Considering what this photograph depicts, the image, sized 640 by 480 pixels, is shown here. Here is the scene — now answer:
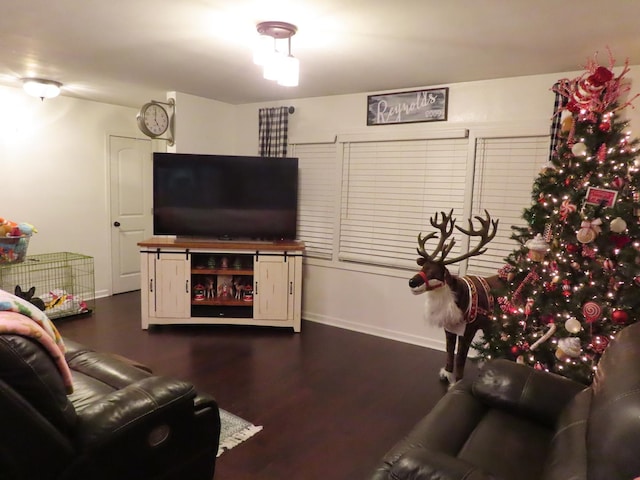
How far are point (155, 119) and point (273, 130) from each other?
1.16m

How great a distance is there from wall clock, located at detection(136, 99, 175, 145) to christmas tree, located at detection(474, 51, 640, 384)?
3.38 meters

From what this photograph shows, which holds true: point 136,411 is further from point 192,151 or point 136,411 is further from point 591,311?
point 192,151

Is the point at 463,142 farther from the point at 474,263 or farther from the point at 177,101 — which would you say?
the point at 177,101

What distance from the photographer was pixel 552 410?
1.90 meters

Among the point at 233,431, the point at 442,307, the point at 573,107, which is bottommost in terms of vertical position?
the point at 233,431

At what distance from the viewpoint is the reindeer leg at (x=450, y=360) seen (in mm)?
3240

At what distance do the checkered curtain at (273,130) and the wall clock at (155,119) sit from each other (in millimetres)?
923

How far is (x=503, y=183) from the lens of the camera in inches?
142

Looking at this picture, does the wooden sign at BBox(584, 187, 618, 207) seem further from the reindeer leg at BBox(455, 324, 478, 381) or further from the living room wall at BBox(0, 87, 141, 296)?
the living room wall at BBox(0, 87, 141, 296)

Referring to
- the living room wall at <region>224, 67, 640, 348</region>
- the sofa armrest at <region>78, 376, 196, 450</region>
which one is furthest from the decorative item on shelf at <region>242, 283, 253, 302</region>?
the sofa armrest at <region>78, 376, 196, 450</region>

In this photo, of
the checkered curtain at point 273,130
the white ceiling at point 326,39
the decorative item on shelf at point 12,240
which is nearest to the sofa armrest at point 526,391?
the white ceiling at point 326,39

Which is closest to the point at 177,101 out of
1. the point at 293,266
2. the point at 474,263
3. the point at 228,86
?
the point at 228,86

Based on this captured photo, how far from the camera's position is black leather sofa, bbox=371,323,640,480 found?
1161 millimetres

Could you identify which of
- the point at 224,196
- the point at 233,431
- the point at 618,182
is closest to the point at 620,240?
the point at 618,182
